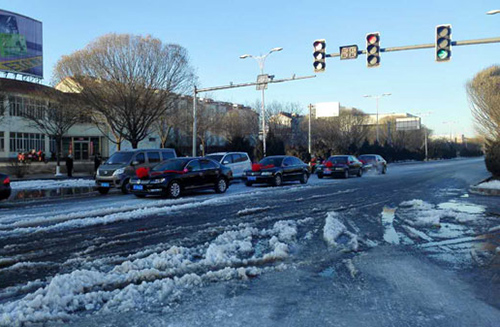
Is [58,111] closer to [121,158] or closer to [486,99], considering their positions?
[121,158]

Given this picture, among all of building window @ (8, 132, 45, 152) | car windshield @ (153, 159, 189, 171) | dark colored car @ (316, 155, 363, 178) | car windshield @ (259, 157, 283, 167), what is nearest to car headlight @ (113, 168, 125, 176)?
car windshield @ (153, 159, 189, 171)

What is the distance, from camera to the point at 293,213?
11125mm

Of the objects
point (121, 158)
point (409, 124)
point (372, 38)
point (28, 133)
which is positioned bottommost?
point (121, 158)

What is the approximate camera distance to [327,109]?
53031mm

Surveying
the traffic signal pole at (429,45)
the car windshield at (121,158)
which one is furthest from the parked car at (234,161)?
the traffic signal pole at (429,45)

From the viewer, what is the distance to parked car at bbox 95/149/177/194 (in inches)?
664

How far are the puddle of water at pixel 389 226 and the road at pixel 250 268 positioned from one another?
0.04 meters

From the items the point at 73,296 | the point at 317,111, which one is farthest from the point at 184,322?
the point at 317,111

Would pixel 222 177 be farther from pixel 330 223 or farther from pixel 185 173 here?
pixel 330 223

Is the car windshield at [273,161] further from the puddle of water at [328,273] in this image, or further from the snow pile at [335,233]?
the puddle of water at [328,273]

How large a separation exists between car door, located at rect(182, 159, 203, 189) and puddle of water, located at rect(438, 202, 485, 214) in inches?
332

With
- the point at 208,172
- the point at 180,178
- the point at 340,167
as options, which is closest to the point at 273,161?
the point at 208,172

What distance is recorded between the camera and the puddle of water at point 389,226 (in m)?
8.03

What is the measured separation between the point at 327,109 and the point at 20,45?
34.6 m
